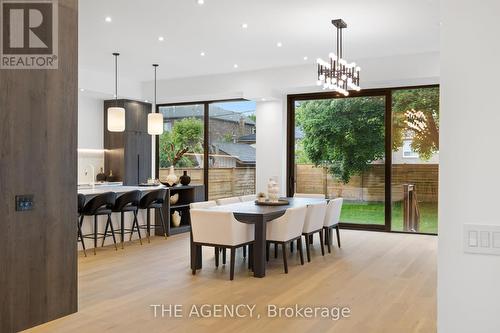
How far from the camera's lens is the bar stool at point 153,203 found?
7.82 meters

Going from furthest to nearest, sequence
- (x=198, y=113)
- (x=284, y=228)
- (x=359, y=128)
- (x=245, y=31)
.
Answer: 1. (x=198, y=113)
2. (x=359, y=128)
3. (x=245, y=31)
4. (x=284, y=228)

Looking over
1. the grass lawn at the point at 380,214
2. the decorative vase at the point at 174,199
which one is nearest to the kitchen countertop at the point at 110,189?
the decorative vase at the point at 174,199

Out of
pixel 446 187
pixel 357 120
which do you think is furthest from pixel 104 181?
pixel 446 187

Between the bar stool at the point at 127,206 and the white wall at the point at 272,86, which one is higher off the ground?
the white wall at the point at 272,86

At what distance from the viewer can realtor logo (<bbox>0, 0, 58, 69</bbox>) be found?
11.3ft

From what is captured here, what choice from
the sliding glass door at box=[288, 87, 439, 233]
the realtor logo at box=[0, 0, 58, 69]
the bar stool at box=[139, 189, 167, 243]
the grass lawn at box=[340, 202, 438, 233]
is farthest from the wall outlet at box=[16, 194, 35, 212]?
the grass lawn at box=[340, 202, 438, 233]

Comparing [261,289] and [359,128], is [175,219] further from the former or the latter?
[261,289]

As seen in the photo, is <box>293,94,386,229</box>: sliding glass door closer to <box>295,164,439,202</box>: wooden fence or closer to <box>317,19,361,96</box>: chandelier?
<box>295,164,439,202</box>: wooden fence

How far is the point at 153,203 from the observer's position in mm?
8055

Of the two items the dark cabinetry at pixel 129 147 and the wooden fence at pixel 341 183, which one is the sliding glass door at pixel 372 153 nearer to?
the wooden fence at pixel 341 183

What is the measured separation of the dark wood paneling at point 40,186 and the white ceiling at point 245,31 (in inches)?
83.6

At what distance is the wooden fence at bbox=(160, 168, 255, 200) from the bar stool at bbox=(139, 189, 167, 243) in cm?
258

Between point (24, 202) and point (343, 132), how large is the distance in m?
6.99

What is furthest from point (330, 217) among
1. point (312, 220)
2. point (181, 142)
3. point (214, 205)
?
point (181, 142)
